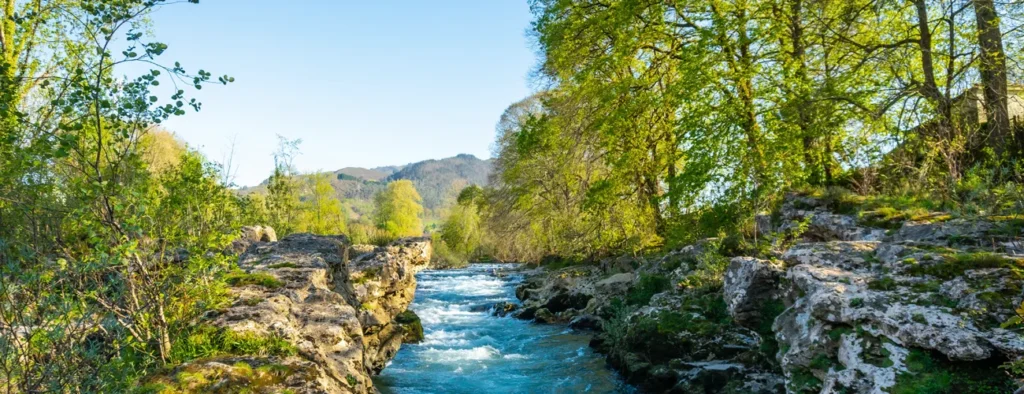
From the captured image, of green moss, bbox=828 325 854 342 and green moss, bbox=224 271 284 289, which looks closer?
green moss, bbox=828 325 854 342

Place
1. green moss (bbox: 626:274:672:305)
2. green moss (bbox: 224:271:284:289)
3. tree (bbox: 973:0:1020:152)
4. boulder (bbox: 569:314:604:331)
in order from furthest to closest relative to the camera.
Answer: boulder (bbox: 569:314:604:331)
green moss (bbox: 626:274:672:305)
tree (bbox: 973:0:1020:152)
green moss (bbox: 224:271:284:289)

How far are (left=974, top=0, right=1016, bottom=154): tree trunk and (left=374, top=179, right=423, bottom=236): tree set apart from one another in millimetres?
54085

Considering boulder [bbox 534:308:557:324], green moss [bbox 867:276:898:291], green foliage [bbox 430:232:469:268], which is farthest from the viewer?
green foliage [bbox 430:232:469:268]

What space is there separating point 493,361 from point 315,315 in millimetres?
6628

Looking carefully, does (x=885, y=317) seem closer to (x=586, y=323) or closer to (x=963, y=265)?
(x=963, y=265)

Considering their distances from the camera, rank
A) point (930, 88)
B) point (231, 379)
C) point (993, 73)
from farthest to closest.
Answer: point (930, 88), point (993, 73), point (231, 379)

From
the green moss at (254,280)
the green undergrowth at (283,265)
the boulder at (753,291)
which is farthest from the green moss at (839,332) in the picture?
the green undergrowth at (283,265)

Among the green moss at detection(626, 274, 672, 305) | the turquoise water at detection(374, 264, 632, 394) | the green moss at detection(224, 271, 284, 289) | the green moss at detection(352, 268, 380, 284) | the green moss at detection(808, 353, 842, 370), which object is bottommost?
the turquoise water at detection(374, 264, 632, 394)

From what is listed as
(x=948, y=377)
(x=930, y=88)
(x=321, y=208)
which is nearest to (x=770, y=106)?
(x=930, y=88)

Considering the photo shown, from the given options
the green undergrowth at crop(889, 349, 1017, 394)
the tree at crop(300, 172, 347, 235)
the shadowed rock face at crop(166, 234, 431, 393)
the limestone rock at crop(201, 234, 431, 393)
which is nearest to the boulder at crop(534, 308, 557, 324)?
the limestone rock at crop(201, 234, 431, 393)

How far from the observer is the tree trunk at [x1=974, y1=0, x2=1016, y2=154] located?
955 cm

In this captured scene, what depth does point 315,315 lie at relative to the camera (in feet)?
23.4

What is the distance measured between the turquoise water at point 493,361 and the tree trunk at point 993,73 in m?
8.10

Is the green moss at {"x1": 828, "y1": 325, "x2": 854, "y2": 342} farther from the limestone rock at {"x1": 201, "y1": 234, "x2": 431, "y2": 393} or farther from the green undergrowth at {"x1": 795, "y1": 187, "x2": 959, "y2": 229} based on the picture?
the limestone rock at {"x1": 201, "y1": 234, "x2": 431, "y2": 393}
